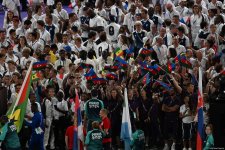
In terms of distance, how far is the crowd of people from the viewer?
2636 cm

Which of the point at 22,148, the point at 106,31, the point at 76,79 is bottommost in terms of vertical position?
the point at 22,148

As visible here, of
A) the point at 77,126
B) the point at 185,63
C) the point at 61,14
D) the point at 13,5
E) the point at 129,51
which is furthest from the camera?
the point at 13,5

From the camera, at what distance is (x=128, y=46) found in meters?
30.6

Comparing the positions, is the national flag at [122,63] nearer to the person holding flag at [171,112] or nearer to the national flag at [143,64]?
the national flag at [143,64]

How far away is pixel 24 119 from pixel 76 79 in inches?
72.8

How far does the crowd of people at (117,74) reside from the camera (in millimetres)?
26359

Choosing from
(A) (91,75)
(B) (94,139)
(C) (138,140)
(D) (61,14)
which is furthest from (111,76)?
(D) (61,14)

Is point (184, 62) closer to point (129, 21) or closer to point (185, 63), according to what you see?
point (185, 63)

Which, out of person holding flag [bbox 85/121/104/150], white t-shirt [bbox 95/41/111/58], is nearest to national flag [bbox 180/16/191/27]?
white t-shirt [bbox 95/41/111/58]

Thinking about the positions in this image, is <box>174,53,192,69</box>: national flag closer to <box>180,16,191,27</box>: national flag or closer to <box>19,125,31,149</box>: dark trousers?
<box>180,16,191,27</box>: national flag

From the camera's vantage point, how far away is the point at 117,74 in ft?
92.7

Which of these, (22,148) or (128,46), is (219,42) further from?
(22,148)

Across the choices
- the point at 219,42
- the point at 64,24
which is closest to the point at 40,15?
the point at 64,24

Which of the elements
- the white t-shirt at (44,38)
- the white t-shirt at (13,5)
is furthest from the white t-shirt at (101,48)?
the white t-shirt at (13,5)
